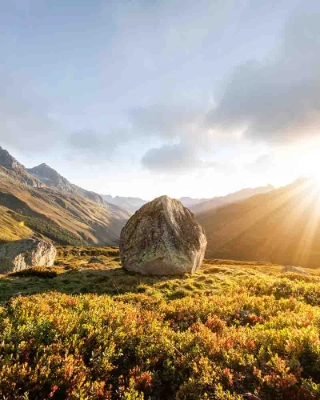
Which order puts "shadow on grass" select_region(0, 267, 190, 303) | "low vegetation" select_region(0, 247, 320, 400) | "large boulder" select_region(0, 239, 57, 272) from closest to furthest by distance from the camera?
1. "low vegetation" select_region(0, 247, 320, 400)
2. "shadow on grass" select_region(0, 267, 190, 303)
3. "large boulder" select_region(0, 239, 57, 272)

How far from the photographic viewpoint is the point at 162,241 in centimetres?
2825

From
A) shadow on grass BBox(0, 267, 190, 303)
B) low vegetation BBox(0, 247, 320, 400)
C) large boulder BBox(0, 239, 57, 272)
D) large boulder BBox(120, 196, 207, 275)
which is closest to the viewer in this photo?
low vegetation BBox(0, 247, 320, 400)

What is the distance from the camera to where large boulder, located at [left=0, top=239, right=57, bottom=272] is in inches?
1319

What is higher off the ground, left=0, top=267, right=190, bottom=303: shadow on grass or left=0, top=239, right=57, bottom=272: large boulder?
left=0, top=239, right=57, bottom=272: large boulder

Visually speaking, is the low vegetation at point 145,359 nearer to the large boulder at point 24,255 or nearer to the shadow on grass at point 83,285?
the shadow on grass at point 83,285

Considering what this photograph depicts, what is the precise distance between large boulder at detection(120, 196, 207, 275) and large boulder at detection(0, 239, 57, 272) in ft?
47.6

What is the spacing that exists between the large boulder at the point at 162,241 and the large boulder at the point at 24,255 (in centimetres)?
1452

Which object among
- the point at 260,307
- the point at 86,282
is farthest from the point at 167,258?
the point at 260,307

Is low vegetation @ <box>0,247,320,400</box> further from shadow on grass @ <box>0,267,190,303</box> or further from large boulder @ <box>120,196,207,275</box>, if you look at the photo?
large boulder @ <box>120,196,207,275</box>

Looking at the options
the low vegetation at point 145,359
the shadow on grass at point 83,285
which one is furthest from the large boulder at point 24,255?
the low vegetation at point 145,359

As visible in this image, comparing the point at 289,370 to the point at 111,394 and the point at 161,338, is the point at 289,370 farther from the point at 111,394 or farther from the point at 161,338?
the point at 111,394

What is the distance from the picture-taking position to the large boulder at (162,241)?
90.5 ft

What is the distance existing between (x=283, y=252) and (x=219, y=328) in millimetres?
193916

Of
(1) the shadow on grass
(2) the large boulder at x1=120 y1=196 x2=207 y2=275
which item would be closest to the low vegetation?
(1) the shadow on grass
